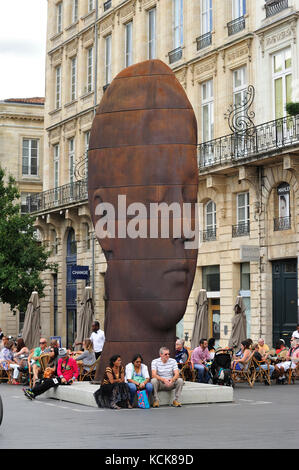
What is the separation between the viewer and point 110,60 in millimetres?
41156

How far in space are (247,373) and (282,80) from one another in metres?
12.3

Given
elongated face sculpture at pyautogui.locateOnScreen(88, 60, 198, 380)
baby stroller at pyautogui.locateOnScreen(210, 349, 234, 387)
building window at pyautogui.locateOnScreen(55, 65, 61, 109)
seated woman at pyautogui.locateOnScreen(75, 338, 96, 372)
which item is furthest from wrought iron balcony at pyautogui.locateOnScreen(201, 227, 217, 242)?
building window at pyautogui.locateOnScreen(55, 65, 61, 109)

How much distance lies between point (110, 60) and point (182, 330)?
46.0 ft

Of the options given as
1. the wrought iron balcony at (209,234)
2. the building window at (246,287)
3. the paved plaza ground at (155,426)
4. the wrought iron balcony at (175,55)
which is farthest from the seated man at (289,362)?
the wrought iron balcony at (175,55)

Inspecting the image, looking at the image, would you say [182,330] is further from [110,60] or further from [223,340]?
[110,60]

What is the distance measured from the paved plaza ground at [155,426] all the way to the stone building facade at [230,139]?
12321mm

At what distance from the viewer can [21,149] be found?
5378 cm

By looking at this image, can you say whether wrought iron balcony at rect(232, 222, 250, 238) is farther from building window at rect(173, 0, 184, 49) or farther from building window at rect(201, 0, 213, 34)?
building window at rect(173, 0, 184, 49)

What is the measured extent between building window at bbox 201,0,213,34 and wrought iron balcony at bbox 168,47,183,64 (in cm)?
149

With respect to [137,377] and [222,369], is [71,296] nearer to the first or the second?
[222,369]

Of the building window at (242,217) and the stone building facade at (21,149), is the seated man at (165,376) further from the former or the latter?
the stone building facade at (21,149)

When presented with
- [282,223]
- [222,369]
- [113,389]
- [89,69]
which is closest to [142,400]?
[113,389]

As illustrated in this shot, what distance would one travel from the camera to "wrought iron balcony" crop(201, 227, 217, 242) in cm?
3256

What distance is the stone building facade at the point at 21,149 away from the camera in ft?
173
